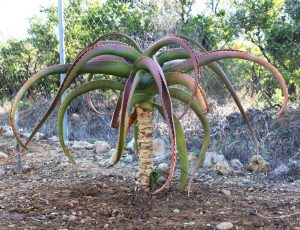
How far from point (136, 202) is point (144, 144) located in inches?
9.4

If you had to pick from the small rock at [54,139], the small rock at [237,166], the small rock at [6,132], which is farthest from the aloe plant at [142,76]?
the small rock at [6,132]

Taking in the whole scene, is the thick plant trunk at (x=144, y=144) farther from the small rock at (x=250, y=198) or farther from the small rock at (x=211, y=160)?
the small rock at (x=211, y=160)

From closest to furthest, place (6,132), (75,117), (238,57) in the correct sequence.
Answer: (238,57) → (6,132) → (75,117)

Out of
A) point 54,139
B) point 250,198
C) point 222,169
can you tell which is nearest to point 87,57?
point 250,198

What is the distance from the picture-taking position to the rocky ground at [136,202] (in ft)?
5.45

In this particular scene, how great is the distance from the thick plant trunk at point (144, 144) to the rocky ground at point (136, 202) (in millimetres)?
59

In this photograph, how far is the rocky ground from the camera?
166cm

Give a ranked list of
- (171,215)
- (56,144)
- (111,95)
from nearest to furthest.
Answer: (171,215)
(56,144)
(111,95)

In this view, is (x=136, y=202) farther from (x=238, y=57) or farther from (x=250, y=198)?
(x=238, y=57)

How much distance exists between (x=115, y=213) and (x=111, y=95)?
132 inches

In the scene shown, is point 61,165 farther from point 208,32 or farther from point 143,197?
point 208,32

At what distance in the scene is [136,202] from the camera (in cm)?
187

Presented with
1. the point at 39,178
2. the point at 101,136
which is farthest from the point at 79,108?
the point at 39,178

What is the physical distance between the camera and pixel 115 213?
5.73 ft
